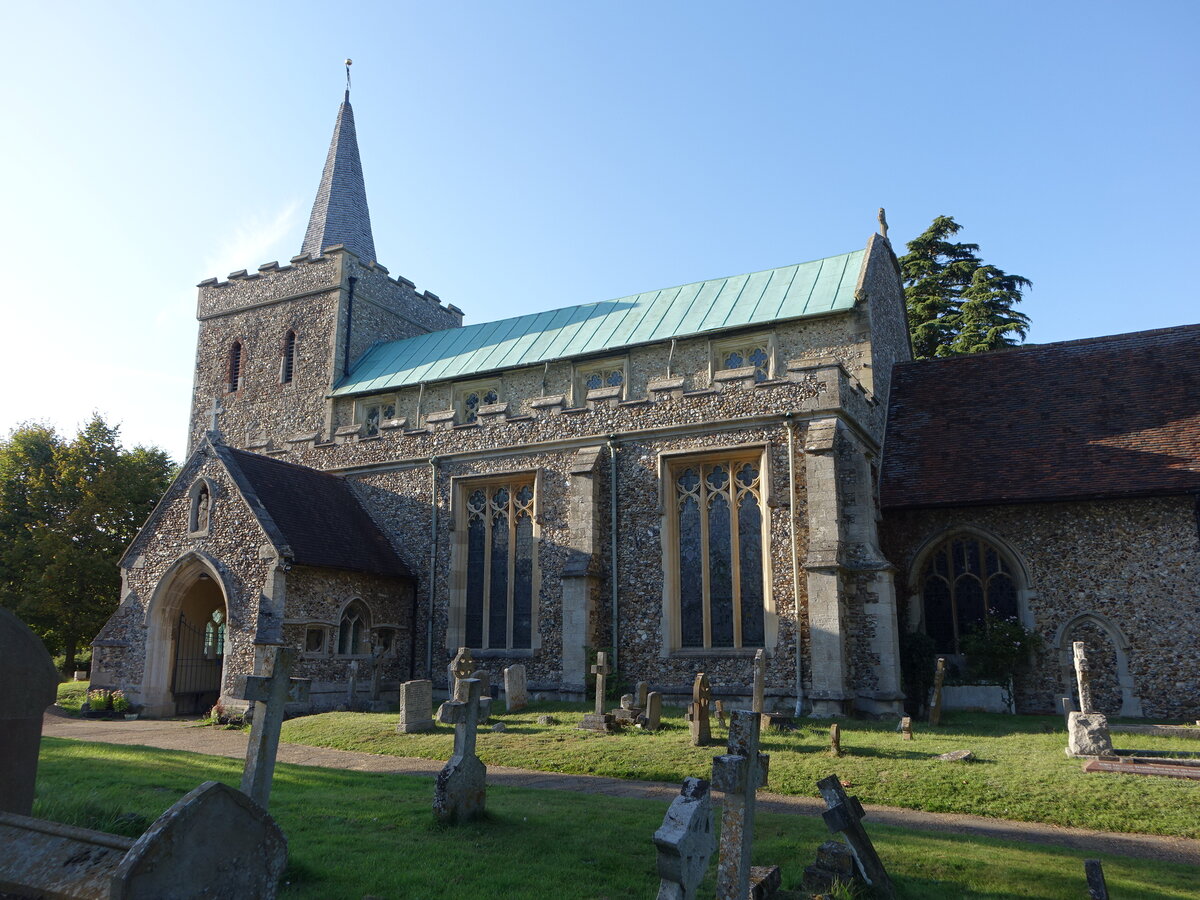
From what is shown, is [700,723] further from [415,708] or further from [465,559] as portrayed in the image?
[465,559]

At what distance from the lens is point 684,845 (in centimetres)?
416

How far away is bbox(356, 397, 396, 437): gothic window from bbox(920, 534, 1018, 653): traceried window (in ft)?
46.6

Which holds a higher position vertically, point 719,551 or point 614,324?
point 614,324

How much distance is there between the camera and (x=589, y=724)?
1358 centimetres

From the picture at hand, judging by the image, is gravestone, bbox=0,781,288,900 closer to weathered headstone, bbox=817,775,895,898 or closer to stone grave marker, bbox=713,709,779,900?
stone grave marker, bbox=713,709,779,900

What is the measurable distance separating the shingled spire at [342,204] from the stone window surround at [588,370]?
9711mm

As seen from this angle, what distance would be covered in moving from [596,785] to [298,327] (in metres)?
19.8

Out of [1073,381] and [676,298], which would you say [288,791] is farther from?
[1073,381]

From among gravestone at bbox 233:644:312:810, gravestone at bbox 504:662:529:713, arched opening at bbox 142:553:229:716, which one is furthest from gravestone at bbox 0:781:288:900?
arched opening at bbox 142:553:229:716

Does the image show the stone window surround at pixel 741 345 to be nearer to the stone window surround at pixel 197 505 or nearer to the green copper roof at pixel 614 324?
the green copper roof at pixel 614 324

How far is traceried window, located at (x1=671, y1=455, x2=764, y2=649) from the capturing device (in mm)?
16406

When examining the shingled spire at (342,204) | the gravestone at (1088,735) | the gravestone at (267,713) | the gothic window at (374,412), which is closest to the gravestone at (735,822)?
the gravestone at (267,713)

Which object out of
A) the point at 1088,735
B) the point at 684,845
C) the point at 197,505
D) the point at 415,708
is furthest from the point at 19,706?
the point at 197,505

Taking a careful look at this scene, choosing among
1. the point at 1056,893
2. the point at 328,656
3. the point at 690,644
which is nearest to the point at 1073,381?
the point at 690,644
